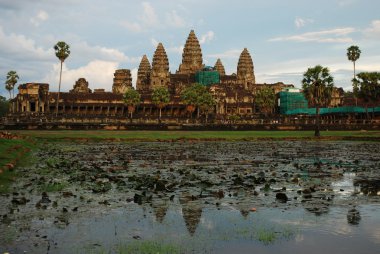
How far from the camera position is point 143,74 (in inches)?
7662

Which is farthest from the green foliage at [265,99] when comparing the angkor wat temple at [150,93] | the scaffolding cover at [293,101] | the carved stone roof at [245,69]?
the carved stone roof at [245,69]

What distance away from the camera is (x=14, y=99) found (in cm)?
13975

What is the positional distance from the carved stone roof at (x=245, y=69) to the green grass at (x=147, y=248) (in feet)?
589

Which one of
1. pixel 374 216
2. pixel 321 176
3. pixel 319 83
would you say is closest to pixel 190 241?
pixel 374 216

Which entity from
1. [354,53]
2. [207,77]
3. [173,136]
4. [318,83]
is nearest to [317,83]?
[318,83]

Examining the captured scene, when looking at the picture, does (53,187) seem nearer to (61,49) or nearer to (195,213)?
(195,213)

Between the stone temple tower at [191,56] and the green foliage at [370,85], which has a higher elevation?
the stone temple tower at [191,56]

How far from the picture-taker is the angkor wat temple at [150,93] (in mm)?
137750

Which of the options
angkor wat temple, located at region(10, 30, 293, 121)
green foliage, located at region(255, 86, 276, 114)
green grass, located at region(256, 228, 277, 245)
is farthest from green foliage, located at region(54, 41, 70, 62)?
green grass, located at region(256, 228, 277, 245)

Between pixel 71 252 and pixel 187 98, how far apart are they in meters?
122

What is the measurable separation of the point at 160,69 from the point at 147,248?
171415 mm

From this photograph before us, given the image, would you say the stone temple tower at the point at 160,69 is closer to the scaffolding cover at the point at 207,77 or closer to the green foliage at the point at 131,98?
the scaffolding cover at the point at 207,77

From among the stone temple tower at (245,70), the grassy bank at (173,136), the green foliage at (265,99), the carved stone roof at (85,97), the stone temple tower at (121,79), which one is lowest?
the grassy bank at (173,136)

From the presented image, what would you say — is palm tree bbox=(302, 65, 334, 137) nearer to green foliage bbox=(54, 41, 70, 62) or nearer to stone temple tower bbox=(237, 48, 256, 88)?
green foliage bbox=(54, 41, 70, 62)
